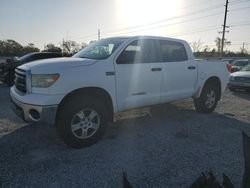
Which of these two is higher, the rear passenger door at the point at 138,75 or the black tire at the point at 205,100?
the rear passenger door at the point at 138,75

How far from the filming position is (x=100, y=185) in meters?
2.85

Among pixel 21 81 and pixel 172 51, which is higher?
pixel 172 51

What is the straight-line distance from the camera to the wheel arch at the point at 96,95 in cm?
363

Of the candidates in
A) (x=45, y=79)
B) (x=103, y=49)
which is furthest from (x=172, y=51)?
(x=45, y=79)

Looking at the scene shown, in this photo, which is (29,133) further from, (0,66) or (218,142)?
(0,66)

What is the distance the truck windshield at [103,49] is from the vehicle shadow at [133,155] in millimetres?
1599

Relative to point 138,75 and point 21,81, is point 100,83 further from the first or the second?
point 21,81

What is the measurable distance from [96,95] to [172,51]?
7.76 feet

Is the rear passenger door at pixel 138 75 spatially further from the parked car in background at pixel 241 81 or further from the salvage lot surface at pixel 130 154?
the parked car in background at pixel 241 81

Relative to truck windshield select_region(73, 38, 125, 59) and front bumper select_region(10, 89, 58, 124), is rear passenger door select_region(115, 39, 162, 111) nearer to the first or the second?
truck windshield select_region(73, 38, 125, 59)

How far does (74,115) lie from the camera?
370 centimetres

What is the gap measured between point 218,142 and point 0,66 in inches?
429

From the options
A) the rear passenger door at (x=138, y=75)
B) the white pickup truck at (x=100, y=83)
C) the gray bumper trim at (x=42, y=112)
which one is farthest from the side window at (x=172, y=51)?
the gray bumper trim at (x=42, y=112)

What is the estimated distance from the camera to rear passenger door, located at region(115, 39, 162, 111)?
4.26 m
